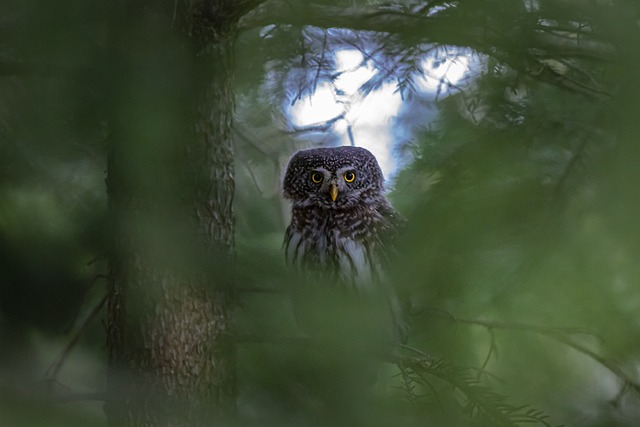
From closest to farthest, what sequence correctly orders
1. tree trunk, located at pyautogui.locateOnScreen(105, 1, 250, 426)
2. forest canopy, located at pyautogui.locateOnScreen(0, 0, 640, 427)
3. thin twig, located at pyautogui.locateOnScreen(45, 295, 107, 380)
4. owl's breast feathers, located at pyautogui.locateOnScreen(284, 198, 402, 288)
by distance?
1. forest canopy, located at pyautogui.locateOnScreen(0, 0, 640, 427)
2. tree trunk, located at pyautogui.locateOnScreen(105, 1, 250, 426)
3. thin twig, located at pyautogui.locateOnScreen(45, 295, 107, 380)
4. owl's breast feathers, located at pyautogui.locateOnScreen(284, 198, 402, 288)

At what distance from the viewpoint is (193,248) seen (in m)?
0.91

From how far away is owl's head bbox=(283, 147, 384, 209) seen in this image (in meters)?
2.43

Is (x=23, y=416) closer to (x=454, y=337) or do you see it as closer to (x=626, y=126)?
(x=626, y=126)

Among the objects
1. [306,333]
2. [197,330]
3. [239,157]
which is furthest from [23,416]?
[239,157]

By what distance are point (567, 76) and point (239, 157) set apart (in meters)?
1.30

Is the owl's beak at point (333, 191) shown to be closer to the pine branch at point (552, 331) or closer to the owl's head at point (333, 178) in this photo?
the owl's head at point (333, 178)

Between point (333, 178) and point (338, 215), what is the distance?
0.45 ft

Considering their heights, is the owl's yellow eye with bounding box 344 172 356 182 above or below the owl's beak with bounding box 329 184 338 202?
above

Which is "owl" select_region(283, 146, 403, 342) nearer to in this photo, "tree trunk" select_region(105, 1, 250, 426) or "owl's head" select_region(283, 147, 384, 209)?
"owl's head" select_region(283, 147, 384, 209)

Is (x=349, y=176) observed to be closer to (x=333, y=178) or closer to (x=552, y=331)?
(x=333, y=178)

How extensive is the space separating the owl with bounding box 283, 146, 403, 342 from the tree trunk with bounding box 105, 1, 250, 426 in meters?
0.51

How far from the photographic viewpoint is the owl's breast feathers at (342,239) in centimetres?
219

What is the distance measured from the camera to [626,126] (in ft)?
1.99

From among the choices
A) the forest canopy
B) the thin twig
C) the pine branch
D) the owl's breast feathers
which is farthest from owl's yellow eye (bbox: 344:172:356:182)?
the pine branch
